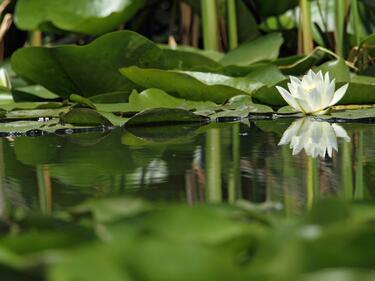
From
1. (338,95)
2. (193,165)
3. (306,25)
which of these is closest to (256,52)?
(306,25)

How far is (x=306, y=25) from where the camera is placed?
84.3 inches

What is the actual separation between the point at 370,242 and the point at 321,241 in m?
0.03

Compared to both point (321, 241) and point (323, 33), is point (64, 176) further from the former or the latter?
point (323, 33)

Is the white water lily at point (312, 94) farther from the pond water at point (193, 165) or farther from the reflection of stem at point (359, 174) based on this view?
the reflection of stem at point (359, 174)

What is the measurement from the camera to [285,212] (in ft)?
2.40

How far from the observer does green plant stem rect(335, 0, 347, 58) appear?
210cm

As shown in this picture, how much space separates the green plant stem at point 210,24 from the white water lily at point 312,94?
68 centimetres

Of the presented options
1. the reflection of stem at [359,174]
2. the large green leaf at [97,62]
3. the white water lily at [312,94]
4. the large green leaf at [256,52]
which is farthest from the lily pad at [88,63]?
the reflection of stem at [359,174]

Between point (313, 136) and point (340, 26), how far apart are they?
84 cm

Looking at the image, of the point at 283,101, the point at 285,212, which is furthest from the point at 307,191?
the point at 283,101

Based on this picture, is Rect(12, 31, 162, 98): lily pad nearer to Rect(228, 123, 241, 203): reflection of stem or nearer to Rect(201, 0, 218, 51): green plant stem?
Rect(201, 0, 218, 51): green plant stem

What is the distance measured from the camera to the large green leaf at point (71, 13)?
2.23 metres

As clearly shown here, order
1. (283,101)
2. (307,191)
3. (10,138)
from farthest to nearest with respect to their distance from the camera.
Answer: (283,101) < (10,138) < (307,191)

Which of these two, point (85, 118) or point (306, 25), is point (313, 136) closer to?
point (85, 118)
